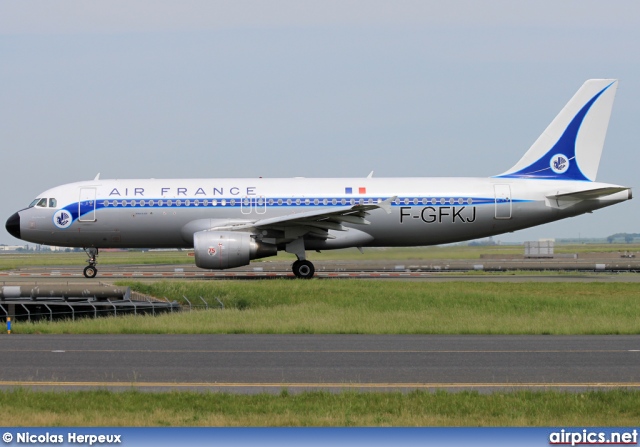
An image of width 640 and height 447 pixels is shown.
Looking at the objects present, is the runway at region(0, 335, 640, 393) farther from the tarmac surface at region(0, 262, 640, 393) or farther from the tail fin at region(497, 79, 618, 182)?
the tail fin at region(497, 79, 618, 182)

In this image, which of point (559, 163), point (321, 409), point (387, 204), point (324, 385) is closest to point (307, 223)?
point (387, 204)

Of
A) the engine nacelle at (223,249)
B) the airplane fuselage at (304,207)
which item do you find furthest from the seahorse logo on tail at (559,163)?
the engine nacelle at (223,249)

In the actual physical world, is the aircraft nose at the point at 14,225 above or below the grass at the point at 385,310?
above

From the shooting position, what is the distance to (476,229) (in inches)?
1310

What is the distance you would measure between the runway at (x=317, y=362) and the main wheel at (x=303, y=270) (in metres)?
13.8

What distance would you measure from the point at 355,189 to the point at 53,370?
68.8 feet

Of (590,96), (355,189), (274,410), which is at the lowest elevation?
(274,410)

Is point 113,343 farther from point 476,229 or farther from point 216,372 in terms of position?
point 476,229

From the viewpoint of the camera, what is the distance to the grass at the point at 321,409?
933 cm

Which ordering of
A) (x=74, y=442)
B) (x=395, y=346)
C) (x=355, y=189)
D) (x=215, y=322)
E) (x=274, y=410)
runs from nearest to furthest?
(x=74, y=442) < (x=274, y=410) < (x=395, y=346) < (x=215, y=322) < (x=355, y=189)

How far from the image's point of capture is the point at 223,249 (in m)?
29.6

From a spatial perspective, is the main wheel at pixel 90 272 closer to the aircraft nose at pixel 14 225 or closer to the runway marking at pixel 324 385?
the aircraft nose at pixel 14 225

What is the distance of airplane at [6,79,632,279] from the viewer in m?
32.5

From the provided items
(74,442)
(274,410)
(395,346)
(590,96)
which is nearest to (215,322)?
(395,346)
